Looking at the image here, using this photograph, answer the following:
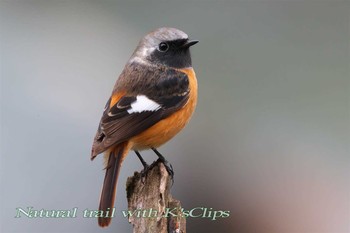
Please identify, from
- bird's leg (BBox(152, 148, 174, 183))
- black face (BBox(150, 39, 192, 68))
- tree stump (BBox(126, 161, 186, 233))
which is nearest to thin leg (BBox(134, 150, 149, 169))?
bird's leg (BBox(152, 148, 174, 183))

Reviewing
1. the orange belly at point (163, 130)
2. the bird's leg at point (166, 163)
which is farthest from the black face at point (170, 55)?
the bird's leg at point (166, 163)

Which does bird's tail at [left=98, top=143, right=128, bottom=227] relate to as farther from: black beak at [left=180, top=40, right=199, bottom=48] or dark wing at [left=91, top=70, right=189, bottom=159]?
black beak at [left=180, top=40, right=199, bottom=48]

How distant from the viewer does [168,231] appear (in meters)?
3.09

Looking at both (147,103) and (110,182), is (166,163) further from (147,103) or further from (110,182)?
(110,182)

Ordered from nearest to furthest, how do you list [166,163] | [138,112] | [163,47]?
[138,112] → [166,163] → [163,47]

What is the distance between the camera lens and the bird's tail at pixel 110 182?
123 inches

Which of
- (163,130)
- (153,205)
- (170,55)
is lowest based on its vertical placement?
(153,205)

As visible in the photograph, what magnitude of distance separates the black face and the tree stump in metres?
1.02

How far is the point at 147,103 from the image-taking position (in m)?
3.71

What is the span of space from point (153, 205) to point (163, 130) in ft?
2.29

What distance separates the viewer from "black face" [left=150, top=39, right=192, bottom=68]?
4.08 m

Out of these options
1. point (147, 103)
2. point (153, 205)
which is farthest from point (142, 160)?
point (153, 205)

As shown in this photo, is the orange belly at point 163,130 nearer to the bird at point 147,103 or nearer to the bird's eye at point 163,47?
the bird at point 147,103

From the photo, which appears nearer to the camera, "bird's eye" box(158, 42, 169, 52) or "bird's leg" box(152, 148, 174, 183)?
"bird's leg" box(152, 148, 174, 183)
